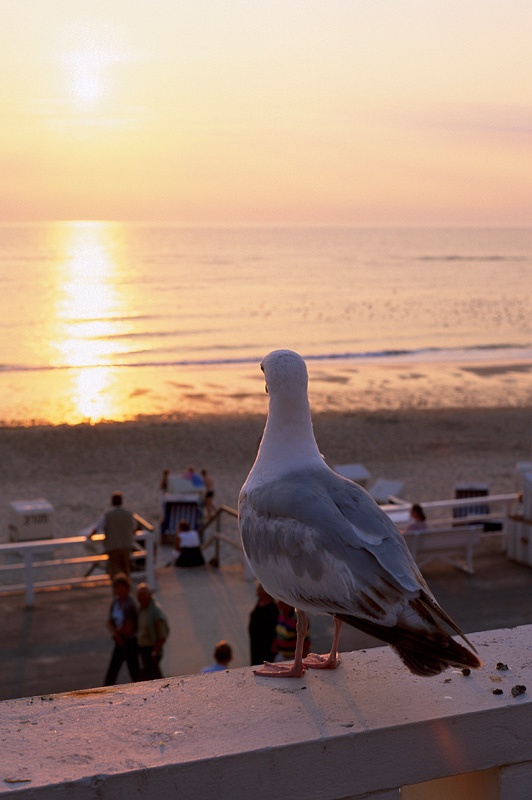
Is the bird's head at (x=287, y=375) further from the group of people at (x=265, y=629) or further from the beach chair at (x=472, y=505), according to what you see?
the beach chair at (x=472, y=505)

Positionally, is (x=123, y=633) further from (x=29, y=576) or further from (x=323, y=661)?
(x=323, y=661)

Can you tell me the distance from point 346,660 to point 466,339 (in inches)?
2245

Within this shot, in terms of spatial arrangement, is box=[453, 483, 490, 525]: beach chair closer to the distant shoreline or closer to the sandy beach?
the sandy beach

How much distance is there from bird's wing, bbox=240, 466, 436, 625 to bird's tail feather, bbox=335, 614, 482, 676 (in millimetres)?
44

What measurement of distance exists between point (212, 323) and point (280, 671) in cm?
5942

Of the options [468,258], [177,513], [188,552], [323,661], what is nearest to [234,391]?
[177,513]

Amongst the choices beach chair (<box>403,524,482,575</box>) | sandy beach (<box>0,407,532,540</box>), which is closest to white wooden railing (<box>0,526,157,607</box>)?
beach chair (<box>403,524,482,575</box>)

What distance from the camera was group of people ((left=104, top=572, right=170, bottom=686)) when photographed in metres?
8.69

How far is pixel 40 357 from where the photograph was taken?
47.7 metres

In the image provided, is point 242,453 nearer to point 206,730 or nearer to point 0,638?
point 0,638

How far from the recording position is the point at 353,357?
1943 inches

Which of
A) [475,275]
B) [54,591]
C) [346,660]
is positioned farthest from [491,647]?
[475,275]

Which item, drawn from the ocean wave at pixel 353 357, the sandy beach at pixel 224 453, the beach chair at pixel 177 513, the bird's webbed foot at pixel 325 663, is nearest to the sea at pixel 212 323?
the ocean wave at pixel 353 357

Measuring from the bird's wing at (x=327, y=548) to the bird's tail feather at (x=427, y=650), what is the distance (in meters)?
0.04
